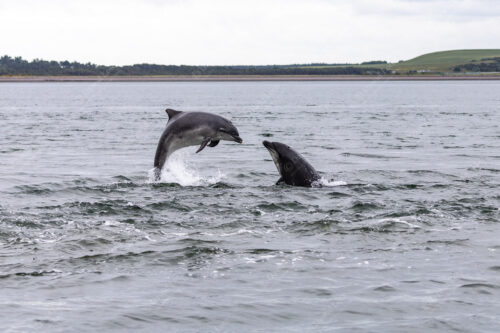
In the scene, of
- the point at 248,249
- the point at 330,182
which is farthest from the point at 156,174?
the point at 248,249

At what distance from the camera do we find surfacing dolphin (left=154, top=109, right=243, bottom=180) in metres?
19.7

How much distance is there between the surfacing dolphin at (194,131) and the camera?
19.7 metres

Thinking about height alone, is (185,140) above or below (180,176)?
above

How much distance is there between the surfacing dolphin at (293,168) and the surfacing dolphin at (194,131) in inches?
44.3

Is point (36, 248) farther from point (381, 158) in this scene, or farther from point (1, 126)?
point (1, 126)

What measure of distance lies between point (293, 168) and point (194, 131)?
2.85 m

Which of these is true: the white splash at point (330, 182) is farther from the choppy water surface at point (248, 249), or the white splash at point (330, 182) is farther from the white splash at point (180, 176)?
the white splash at point (180, 176)

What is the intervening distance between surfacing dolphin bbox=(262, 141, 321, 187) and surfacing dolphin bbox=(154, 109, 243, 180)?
3.69 ft

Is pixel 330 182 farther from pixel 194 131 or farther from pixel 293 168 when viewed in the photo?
pixel 194 131

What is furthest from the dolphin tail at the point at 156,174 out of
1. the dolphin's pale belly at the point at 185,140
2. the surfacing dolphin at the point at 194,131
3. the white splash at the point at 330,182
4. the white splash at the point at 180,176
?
the white splash at the point at 330,182

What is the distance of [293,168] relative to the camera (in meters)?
Answer: 19.9

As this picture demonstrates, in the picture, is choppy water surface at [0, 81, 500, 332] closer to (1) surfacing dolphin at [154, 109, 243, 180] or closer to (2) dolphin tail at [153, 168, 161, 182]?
(2) dolphin tail at [153, 168, 161, 182]

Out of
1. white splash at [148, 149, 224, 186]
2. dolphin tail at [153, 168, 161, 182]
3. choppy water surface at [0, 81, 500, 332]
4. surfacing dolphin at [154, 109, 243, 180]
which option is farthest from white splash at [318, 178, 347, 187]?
dolphin tail at [153, 168, 161, 182]

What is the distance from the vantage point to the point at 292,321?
9.52 metres
